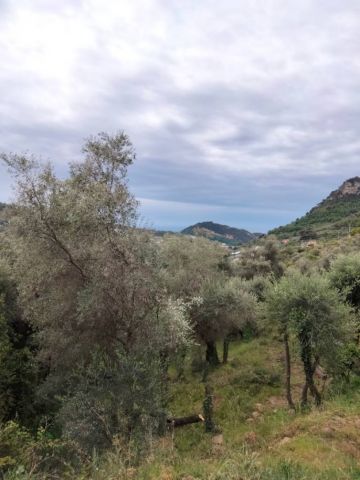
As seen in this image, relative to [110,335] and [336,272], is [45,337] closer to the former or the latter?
[110,335]

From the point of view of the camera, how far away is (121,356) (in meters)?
12.8

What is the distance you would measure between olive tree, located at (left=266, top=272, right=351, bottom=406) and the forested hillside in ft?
0.18


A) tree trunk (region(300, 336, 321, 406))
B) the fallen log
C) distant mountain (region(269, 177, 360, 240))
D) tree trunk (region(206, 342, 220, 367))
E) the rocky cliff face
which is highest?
the rocky cliff face

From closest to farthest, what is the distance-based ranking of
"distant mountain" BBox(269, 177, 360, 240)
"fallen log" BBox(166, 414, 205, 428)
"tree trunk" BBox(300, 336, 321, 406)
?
1. "tree trunk" BBox(300, 336, 321, 406)
2. "fallen log" BBox(166, 414, 205, 428)
3. "distant mountain" BBox(269, 177, 360, 240)

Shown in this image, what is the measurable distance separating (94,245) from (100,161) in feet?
13.0

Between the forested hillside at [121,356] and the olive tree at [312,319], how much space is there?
5cm

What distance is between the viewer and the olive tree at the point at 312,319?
1518 cm

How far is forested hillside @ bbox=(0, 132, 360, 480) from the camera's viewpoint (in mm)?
10305

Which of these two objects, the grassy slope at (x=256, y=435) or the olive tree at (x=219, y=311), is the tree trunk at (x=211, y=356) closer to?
the olive tree at (x=219, y=311)

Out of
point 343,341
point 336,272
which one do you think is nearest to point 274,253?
point 336,272

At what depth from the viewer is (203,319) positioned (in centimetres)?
2384

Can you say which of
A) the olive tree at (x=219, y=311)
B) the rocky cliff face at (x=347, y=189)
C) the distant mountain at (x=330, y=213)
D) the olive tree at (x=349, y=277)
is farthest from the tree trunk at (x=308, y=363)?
the rocky cliff face at (x=347, y=189)

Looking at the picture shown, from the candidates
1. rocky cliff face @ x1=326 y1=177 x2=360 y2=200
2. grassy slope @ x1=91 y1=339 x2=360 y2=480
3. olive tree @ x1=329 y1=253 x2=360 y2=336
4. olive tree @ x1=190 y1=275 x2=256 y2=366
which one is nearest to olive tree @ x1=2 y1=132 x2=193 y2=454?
Answer: grassy slope @ x1=91 y1=339 x2=360 y2=480

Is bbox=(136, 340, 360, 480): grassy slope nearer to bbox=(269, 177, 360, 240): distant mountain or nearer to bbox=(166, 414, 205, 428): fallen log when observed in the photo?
bbox=(166, 414, 205, 428): fallen log
